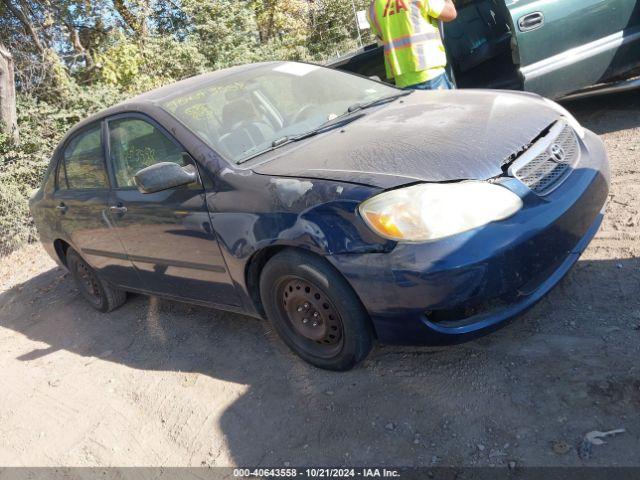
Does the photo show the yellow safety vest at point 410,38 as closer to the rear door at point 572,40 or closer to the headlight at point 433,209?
the rear door at point 572,40

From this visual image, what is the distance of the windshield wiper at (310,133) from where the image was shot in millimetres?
3255

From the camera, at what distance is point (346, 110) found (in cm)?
369

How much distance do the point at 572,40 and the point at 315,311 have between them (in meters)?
3.79

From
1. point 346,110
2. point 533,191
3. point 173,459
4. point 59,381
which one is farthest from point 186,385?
point 533,191

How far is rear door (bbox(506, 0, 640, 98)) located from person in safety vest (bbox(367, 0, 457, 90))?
670 mm

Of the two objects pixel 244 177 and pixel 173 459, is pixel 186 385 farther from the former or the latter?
pixel 244 177

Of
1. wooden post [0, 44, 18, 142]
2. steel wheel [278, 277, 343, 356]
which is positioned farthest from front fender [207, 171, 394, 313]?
wooden post [0, 44, 18, 142]

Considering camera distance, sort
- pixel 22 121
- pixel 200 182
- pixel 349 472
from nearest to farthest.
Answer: pixel 349 472
pixel 200 182
pixel 22 121

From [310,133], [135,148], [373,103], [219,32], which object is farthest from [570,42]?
[219,32]

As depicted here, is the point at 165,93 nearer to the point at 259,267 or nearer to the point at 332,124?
the point at 332,124

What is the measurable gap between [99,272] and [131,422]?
5.51 ft

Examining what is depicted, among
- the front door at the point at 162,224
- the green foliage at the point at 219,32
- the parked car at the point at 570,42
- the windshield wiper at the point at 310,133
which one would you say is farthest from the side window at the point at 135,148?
the green foliage at the point at 219,32

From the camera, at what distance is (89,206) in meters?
4.23

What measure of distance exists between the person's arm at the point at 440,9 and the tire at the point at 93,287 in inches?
137
